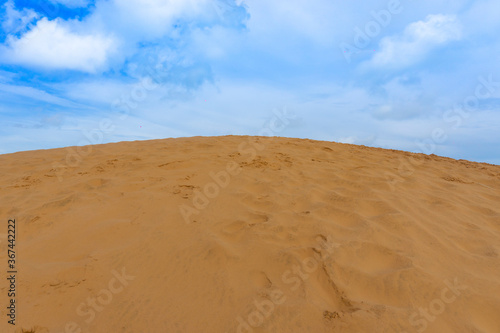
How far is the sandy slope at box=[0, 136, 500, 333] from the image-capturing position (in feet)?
5.86

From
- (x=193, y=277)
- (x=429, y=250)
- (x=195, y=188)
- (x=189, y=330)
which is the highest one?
(x=195, y=188)

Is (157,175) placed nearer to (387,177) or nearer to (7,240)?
(7,240)

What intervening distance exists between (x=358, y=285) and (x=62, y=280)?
225 centimetres

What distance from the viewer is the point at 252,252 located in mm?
2361

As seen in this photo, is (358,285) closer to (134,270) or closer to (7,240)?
(134,270)

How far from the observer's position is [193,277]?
6.97 ft

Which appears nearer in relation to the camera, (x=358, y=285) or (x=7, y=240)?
(x=358, y=285)

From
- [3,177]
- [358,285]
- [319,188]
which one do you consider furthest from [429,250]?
[3,177]

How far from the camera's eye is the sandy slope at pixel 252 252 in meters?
1.79

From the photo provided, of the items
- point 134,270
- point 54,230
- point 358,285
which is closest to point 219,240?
point 134,270

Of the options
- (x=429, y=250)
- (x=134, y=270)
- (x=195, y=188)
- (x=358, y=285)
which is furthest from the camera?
(x=195, y=188)

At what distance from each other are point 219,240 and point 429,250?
6.27 ft

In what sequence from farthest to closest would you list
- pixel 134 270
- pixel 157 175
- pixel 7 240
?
1. pixel 157 175
2. pixel 7 240
3. pixel 134 270

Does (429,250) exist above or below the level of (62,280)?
above
